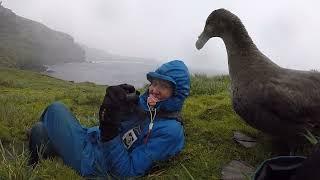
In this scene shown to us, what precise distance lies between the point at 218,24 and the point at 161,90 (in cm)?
118

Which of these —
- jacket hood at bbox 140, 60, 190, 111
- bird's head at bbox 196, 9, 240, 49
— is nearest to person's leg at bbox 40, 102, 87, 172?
jacket hood at bbox 140, 60, 190, 111

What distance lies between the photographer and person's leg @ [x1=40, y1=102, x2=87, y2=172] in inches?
233

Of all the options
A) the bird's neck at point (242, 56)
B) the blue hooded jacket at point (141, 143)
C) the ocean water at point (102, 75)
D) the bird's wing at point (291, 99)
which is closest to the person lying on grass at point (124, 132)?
the blue hooded jacket at point (141, 143)

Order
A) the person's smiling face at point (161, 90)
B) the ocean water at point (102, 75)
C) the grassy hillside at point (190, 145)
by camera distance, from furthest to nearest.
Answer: the ocean water at point (102, 75) → the person's smiling face at point (161, 90) → the grassy hillside at point (190, 145)

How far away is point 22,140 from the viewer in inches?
277

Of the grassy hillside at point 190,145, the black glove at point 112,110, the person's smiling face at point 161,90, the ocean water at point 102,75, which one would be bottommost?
the ocean water at point 102,75

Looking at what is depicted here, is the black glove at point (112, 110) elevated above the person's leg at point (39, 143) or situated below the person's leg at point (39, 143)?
above

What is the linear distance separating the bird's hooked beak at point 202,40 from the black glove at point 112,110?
4.74 ft

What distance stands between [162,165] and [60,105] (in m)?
1.46

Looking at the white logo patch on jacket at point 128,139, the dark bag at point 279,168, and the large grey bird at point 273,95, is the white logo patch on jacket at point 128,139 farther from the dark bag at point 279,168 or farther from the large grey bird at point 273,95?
the dark bag at point 279,168

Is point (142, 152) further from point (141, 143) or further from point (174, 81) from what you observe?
point (174, 81)

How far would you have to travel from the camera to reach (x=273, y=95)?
5547 mm

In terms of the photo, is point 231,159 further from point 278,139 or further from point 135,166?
point 135,166

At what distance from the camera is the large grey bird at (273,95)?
5.55 meters
